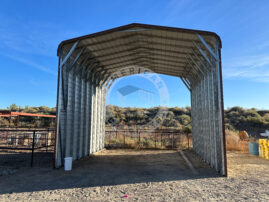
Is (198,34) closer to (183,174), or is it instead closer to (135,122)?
(183,174)

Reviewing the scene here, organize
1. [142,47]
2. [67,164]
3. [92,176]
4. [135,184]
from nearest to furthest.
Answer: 1. [135,184]
2. [92,176]
3. [67,164]
4. [142,47]

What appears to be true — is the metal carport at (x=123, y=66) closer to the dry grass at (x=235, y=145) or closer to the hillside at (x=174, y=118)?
the dry grass at (x=235, y=145)

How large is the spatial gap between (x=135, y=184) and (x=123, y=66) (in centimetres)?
851

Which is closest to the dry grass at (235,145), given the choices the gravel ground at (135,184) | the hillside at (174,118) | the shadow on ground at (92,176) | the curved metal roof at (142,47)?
the gravel ground at (135,184)

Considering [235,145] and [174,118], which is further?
[174,118]

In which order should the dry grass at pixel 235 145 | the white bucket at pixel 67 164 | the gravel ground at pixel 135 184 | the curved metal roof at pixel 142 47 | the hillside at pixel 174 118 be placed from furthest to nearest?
the hillside at pixel 174 118 < the dry grass at pixel 235 145 < the curved metal roof at pixel 142 47 < the white bucket at pixel 67 164 < the gravel ground at pixel 135 184

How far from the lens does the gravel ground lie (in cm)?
452

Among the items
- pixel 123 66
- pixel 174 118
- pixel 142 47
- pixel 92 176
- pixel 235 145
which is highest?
pixel 142 47

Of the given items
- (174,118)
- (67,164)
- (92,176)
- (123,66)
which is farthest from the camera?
(174,118)

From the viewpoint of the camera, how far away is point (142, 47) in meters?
9.80

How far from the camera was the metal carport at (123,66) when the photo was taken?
7188 mm

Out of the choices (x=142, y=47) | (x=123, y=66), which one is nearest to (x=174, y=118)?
(x=123, y=66)

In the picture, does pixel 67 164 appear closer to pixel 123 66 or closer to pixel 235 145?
pixel 123 66

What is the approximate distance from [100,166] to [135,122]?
27175 millimetres
